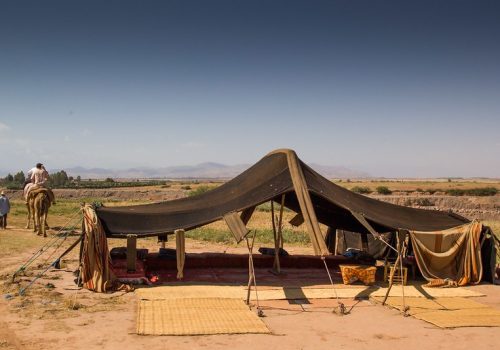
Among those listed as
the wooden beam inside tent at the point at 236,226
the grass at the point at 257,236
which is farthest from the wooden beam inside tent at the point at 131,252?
the grass at the point at 257,236

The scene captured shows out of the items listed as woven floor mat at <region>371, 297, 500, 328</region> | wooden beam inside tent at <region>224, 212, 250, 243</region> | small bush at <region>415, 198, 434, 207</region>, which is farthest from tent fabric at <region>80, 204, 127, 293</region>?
small bush at <region>415, 198, 434, 207</region>

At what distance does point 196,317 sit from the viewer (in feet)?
27.1

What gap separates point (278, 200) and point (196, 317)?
5.37m

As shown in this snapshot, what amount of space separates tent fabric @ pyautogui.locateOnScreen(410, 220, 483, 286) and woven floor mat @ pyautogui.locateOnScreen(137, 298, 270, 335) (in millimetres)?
5086

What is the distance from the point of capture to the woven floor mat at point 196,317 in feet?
24.7

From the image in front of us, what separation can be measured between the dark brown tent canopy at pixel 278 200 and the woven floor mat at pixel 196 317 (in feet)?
7.13

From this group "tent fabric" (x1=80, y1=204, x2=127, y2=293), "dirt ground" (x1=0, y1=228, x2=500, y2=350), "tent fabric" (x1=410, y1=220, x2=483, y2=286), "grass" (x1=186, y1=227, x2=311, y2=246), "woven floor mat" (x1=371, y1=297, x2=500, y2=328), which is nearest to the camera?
"dirt ground" (x1=0, y1=228, x2=500, y2=350)

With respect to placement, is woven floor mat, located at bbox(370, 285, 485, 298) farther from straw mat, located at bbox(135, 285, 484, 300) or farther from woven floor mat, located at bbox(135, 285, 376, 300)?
woven floor mat, located at bbox(135, 285, 376, 300)

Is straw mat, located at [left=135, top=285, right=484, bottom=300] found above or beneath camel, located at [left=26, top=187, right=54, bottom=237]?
beneath

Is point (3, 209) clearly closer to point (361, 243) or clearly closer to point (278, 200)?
point (278, 200)

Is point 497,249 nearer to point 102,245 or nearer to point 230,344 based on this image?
point 230,344

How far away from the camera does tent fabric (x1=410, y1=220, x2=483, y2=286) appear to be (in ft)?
39.2

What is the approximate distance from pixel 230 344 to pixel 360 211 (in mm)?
5738

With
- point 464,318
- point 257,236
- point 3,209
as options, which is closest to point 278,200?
point 464,318
